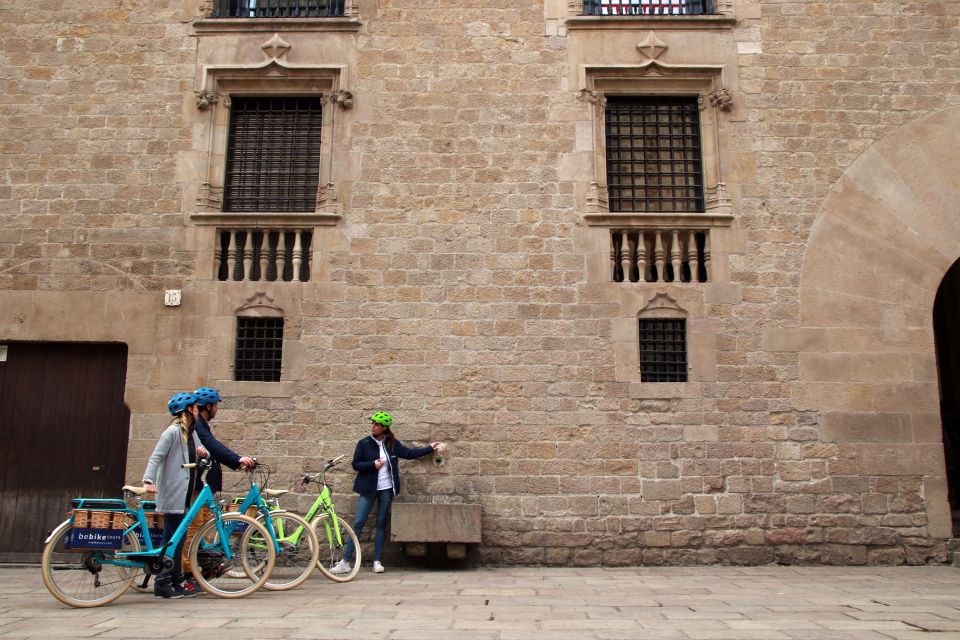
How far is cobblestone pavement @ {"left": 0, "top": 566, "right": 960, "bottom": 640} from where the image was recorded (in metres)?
5.16

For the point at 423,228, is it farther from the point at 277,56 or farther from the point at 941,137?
the point at 941,137

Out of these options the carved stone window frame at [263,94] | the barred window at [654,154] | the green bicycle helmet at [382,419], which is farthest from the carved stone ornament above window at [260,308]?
the barred window at [654,154]

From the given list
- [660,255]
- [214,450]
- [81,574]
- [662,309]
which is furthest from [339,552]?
[660,255]

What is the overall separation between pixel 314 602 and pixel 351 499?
2.69 meters

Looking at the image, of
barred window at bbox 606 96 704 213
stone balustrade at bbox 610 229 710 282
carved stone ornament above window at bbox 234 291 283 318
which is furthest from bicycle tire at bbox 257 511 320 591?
barred window at bbox 606 96 704 213

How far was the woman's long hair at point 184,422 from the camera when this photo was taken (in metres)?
6.81

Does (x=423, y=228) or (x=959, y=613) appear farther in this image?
(x=423, y=228)

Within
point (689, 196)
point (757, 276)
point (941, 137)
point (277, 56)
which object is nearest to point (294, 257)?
point (277, 56)

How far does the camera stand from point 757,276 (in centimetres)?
948

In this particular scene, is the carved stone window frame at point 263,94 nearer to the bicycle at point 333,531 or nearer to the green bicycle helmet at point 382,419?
the green bicycle helmet at point 382,419

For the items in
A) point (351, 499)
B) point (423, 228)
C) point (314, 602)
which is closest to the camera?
point (314, 602)

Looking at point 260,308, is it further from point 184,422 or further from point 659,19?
point 659,19

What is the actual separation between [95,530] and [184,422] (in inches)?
45.9

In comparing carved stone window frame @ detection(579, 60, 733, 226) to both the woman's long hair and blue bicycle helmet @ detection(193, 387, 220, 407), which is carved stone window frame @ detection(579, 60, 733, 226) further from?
the woman's long hair
